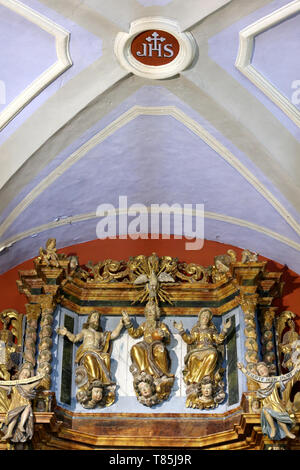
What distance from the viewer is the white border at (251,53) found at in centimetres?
888

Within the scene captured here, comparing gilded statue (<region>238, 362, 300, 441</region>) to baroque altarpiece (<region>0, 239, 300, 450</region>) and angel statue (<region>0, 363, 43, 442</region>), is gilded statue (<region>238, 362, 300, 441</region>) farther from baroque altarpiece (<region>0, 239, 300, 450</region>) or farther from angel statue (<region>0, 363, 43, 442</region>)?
angel statue (<region>0, 363, 43, 442</region>)

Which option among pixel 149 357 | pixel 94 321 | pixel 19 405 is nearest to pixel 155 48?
pixel 94 321

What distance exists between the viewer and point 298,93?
9.63 meters

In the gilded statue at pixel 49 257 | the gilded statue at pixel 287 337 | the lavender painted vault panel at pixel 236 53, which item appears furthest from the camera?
the gilded statue at pixel 49 257

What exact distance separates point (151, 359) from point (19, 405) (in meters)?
1.73

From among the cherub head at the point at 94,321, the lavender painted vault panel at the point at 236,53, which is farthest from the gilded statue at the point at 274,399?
the lavender painted vault panel at the point at 236,53

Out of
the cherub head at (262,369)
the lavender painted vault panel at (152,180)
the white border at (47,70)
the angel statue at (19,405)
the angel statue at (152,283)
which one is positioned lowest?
the angel statue at (19,405)

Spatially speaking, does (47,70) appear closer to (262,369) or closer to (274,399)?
(262,369)

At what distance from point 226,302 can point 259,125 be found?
7.30 feet

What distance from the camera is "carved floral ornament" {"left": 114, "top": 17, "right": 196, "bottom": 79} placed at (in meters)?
9.12

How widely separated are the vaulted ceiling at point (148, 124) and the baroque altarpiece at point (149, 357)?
0.71 meters

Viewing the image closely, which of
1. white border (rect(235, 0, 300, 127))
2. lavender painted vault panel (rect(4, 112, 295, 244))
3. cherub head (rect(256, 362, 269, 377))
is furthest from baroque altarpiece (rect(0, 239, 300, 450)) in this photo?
white border (rect(235, 0, 300, 127))

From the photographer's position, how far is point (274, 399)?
9305 millimetres

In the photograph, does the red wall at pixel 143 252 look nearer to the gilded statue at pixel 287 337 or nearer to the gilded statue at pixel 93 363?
the gilded statue at pixel 287 337
